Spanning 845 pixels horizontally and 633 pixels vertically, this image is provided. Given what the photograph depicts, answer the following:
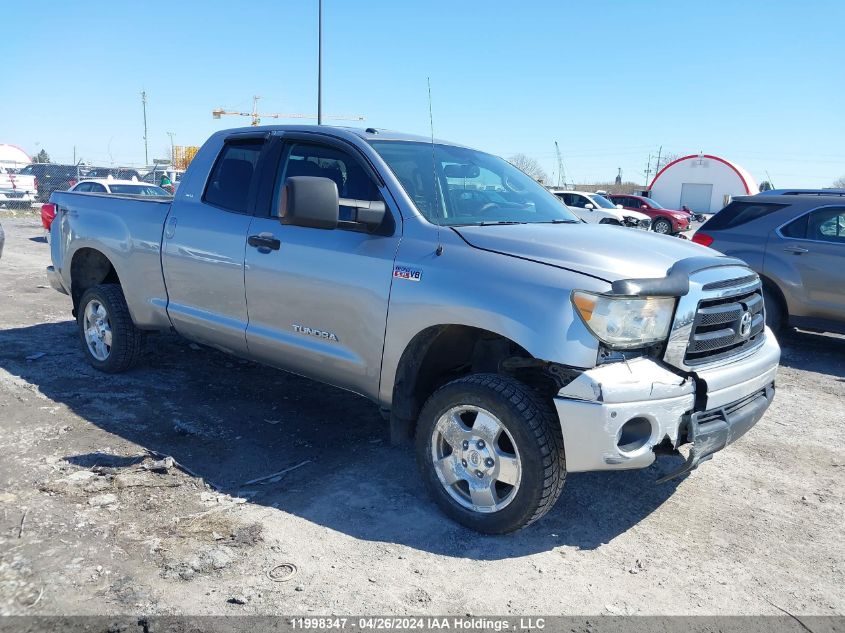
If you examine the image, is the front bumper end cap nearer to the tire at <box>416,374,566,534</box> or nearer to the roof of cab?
the tire at <box>416,374,566,534</box>

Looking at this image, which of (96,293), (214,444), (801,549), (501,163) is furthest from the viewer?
(96,293)

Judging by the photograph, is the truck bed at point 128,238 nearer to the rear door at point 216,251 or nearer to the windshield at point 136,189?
the rear door at point 216,251

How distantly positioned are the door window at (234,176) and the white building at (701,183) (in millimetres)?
54428

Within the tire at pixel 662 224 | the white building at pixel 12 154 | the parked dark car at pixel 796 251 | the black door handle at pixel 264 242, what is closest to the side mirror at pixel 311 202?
the black door handle at pixel 264 242

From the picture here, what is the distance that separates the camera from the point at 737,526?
144 inches

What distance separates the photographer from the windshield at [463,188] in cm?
397

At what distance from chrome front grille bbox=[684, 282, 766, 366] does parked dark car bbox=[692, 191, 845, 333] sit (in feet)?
13.9

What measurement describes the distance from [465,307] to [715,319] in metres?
1.26

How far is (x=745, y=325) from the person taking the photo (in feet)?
12.0

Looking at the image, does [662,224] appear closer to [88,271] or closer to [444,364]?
[88,271]

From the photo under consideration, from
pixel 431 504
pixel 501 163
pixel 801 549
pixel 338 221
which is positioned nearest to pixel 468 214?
pixel 338 221

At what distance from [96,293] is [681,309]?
4.61 meters

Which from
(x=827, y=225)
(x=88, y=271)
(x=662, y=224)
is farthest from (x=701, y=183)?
(x=88, y=271)

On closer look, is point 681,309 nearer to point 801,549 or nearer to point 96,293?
point 801,549
